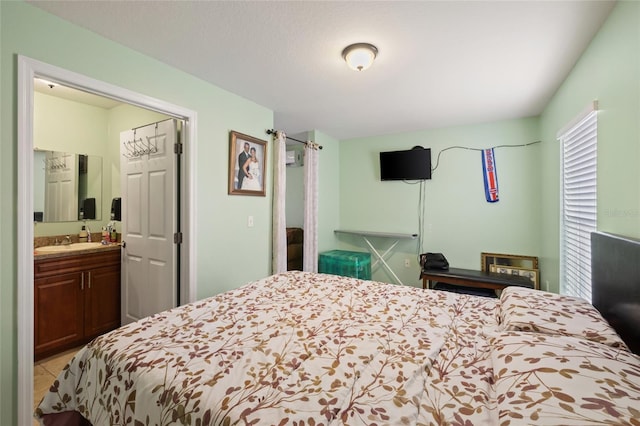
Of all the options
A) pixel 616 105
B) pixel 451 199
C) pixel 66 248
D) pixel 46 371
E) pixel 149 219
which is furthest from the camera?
pixel 451 199

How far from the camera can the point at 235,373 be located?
99cm

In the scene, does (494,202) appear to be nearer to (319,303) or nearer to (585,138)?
(585,138)

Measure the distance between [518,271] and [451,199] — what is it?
112 centimetres

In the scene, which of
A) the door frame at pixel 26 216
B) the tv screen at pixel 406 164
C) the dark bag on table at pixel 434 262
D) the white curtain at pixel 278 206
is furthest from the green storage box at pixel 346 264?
the door frame at pixel 26 216

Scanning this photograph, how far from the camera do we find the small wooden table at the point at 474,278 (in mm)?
2918

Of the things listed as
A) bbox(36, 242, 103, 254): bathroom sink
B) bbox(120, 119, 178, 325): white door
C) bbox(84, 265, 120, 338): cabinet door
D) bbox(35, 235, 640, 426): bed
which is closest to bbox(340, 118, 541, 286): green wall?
bbox(35, 235, 640, 426): bed

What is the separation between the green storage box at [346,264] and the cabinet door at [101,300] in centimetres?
238

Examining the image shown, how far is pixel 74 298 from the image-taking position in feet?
8.19

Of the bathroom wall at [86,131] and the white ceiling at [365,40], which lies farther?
the bathroom wall at [86,131]

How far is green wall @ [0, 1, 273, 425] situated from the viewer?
4.58 ft

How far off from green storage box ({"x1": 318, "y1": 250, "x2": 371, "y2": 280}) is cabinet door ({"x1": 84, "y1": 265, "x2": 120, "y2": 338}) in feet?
7.82

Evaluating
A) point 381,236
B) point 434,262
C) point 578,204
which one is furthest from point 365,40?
point 381,236

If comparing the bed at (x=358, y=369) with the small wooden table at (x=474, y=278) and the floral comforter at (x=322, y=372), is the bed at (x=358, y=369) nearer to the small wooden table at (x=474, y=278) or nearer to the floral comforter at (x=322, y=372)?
the floral comforter at (x=322, y=372)

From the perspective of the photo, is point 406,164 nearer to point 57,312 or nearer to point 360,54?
point 360,54
